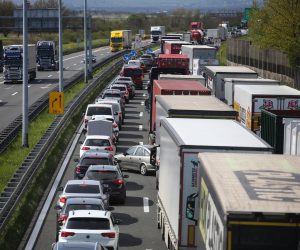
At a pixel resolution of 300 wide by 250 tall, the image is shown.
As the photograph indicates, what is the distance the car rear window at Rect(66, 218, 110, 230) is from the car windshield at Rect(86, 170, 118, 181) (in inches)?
277

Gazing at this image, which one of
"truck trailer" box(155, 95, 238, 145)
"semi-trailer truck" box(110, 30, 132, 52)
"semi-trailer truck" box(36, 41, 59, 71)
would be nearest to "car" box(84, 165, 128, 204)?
"truck trailer" box(155, 95, 238, 145)

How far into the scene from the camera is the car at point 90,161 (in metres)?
28.0

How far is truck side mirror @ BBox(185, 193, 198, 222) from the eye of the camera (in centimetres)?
1549

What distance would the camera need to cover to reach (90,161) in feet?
92.3

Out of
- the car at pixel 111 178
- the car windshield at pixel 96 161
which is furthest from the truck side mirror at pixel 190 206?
the car windshield at pixel 96 161

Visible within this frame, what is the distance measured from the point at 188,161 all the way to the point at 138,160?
16294 mm

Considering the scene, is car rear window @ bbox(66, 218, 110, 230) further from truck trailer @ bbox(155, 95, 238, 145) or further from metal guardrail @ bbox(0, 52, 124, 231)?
truck trailer @ bbox(155, 95, 238, 145)

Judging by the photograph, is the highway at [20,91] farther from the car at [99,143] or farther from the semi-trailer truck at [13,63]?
the car at [99,143]

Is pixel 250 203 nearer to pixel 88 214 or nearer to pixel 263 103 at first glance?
pixel 88 214

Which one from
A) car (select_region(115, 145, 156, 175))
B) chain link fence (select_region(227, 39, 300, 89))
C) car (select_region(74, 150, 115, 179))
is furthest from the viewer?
chain link fence (select_region(227, 39, 300, 89))

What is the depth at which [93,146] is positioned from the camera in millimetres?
32875

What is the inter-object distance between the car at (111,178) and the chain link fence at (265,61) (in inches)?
1362

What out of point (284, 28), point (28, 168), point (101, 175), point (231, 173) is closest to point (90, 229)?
point (231, 173)

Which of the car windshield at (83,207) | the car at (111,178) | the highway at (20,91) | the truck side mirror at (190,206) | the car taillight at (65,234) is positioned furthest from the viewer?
the highway at (20,91)
